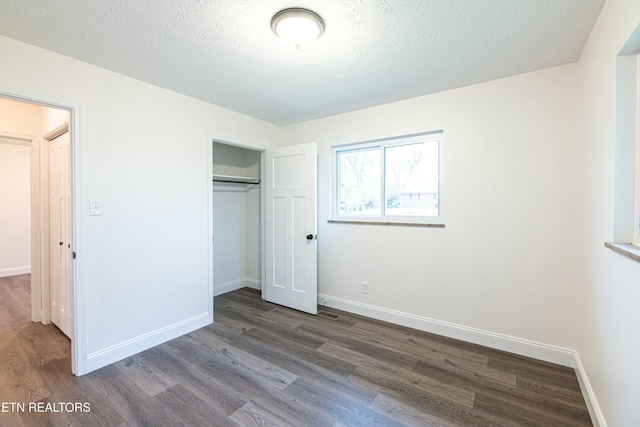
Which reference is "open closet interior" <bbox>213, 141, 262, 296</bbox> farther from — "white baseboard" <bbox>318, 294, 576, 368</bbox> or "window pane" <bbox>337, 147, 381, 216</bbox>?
"white baseboard" <bbox>318, 294, 576, 368</bbox>

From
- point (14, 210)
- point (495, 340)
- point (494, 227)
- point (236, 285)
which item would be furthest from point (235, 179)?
point (14, 210)

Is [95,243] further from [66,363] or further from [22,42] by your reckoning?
[22,42]

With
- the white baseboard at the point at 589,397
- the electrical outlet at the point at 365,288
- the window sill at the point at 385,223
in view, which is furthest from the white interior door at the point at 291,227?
the white baseboard at the point at 589,397

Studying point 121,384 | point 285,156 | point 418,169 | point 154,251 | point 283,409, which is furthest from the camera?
point 285,156

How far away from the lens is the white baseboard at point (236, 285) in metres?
3.97

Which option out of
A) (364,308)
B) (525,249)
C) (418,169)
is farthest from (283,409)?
(418,169)

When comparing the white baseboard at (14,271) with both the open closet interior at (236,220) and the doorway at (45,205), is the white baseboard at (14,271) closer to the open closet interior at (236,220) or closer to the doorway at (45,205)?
the doorway at (45,205)

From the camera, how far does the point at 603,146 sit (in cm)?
158

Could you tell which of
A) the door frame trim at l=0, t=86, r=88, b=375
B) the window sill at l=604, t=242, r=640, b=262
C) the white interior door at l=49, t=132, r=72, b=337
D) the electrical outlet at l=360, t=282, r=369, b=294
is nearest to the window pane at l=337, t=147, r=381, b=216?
the electrical outlet at l=360, t=282, r=369, b=294

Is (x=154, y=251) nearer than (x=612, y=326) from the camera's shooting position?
No

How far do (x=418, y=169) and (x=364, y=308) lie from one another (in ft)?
5.58

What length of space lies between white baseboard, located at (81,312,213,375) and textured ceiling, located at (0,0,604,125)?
230 centimetres

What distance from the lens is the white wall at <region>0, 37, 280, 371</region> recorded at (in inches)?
82.5

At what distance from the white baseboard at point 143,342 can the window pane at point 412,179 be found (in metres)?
2.38
